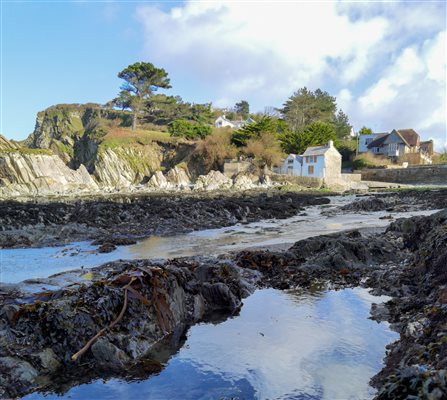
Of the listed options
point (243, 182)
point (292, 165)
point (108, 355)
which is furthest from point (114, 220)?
point (292, 165)

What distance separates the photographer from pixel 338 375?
431 centimetres

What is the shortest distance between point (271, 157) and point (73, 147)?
147 ft

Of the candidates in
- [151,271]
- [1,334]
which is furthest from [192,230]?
[1,334]

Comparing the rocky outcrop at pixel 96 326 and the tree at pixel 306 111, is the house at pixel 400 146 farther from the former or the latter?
the rocky outcrop at pixel 96 326

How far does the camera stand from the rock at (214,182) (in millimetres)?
49281

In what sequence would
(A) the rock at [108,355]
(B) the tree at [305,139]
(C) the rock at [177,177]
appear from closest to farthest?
(A) the rock at [108,355] < (C) the rock at [177,177] < (B) the tree at [305,139]

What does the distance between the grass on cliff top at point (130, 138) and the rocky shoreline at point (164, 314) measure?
63.0 meters

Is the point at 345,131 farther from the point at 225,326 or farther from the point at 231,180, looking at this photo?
the point at 225,326

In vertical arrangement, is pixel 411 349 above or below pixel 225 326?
above

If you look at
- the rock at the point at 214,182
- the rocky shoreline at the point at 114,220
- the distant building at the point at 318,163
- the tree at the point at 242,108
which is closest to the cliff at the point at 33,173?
the rock at the point at 214,182

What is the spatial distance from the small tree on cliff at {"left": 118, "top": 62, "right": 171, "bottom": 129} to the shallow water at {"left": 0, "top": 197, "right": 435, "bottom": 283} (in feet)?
212

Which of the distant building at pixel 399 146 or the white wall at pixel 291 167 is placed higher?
the distant building at pixel 399 146

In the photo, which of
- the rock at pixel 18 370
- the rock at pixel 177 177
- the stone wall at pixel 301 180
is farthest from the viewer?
the rock at pixel 177 177

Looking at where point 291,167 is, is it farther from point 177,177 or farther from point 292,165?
point 177,177
